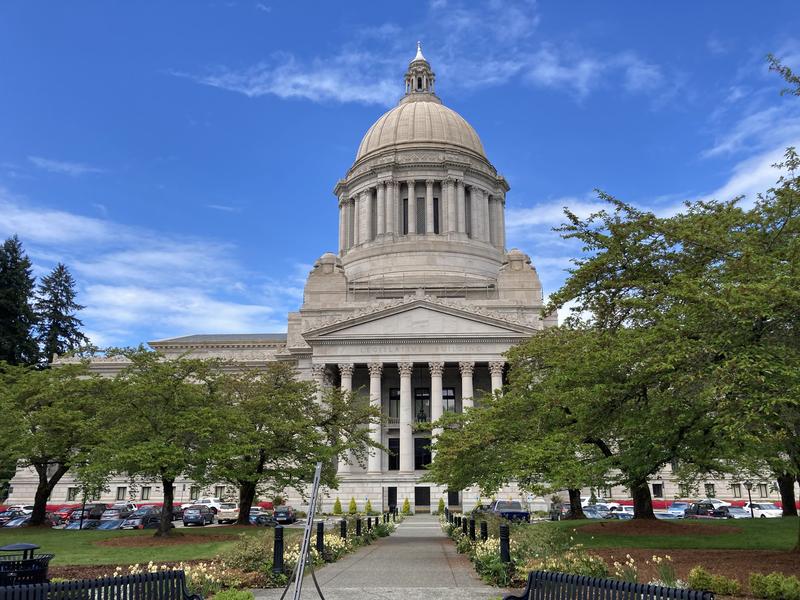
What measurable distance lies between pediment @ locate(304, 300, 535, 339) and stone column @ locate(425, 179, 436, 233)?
22.0 m

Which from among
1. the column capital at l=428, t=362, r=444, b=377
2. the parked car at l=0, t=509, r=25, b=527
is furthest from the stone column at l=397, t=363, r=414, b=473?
the parked car at l=0, t=509, r=25, b=527

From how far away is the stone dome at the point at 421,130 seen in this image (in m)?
88.0

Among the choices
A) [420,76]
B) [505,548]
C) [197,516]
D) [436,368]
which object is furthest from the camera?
[420,76]

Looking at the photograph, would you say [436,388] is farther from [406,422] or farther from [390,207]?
[390,207]

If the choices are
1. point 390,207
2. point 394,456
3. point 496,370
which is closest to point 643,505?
point 496,370

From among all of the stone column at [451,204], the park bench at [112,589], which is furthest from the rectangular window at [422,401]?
the park bench at [112,589]

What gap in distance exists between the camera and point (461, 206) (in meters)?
84.2

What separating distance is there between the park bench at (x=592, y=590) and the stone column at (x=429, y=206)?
7327 cm

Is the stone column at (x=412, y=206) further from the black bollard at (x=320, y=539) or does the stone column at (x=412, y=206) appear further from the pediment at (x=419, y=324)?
the black bollard at (x=320, y=539)

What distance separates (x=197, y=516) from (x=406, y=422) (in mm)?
22004

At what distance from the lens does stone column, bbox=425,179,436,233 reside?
83.4 metres

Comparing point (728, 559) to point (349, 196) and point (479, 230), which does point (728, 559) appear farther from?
point (349, 196)

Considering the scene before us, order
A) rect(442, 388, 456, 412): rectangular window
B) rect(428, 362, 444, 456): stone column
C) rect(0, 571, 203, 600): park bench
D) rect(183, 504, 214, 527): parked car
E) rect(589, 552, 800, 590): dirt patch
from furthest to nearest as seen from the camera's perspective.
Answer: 1. rect(442, 388, 456, 412): rectangular window
2. rect(428, 362, 444, 456): stone column
3. rect(183, 504, 214, 527): parked car
4. rect(589, 552, 800, 590): dirt patch
5. rect(0, 571, 203, 600): park bench

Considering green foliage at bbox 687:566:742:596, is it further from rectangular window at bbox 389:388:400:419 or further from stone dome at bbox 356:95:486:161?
stone dome at bbox 356:95:486:161
